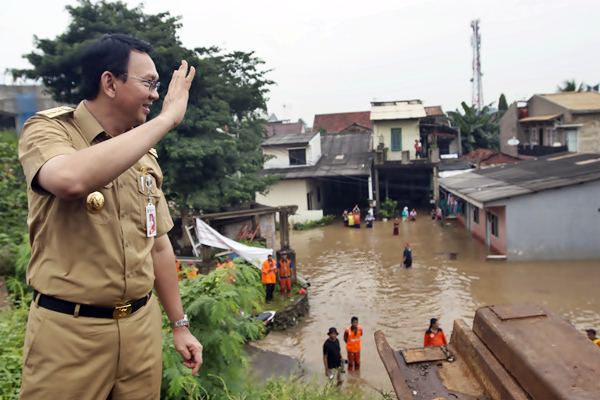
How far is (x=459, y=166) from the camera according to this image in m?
29.5

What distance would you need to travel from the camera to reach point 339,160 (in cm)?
3022

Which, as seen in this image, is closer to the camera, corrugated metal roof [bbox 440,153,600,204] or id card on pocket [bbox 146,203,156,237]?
id card on pocket [bbox 146,203,156,237]

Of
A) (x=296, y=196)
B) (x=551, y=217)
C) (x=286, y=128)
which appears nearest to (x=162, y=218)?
(x=551, y=217)

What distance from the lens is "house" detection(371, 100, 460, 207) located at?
2783cm

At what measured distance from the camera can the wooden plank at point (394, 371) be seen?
3440 mm

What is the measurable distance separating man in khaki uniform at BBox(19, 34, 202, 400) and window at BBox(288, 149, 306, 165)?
26313mm

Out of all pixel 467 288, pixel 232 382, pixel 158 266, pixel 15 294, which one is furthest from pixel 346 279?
pixel 158 266

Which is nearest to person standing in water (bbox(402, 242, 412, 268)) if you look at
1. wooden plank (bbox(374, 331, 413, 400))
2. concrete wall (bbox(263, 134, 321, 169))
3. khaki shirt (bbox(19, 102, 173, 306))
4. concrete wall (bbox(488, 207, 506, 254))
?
concrete wall (bbox(488, 207, 506, 254))

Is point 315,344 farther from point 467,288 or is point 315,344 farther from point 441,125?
point 441,125

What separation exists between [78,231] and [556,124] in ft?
97.6

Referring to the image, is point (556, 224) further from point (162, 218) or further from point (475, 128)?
point (475, 128)

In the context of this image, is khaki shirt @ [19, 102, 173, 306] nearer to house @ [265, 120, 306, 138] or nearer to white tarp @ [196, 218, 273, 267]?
white tarp @ [196, 218, 273, 267]

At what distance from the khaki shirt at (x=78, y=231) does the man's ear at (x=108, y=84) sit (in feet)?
0.37

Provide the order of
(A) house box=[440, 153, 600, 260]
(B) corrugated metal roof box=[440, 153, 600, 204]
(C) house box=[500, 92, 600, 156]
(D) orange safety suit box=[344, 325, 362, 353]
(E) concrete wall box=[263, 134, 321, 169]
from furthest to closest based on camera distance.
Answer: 1. (E) concrete wall box=[263, 134, 321, 169]
2. (C) house box=[500, 92, 600, 156]
3. (B) corrugated metal roof box=[440, 153, 600, 204]
4. (A) house box=[440, 153, 600, 260]
5. (D) orange safety suit box=[344, 325, 362, 353]
